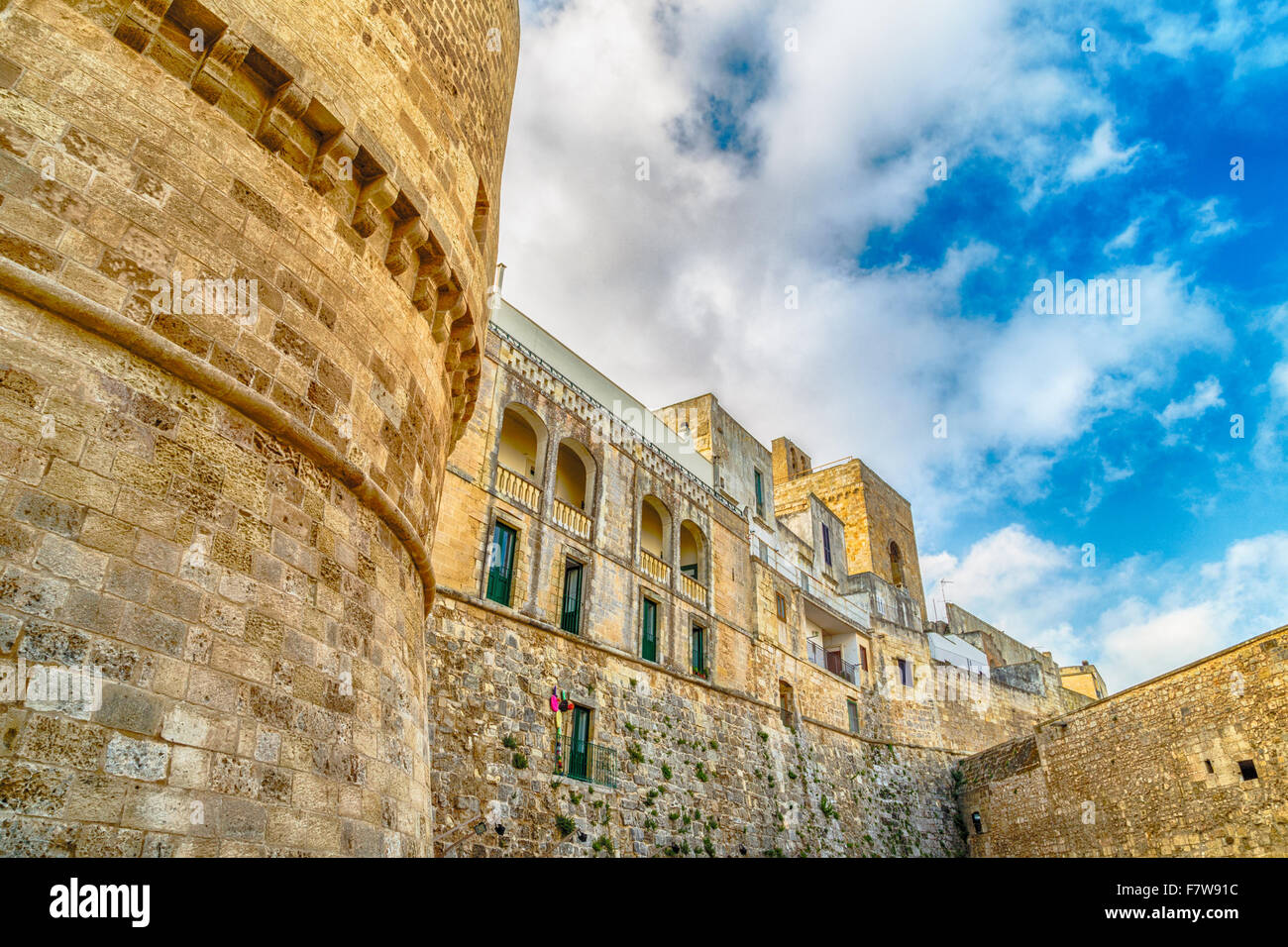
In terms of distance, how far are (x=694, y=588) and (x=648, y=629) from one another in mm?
2337

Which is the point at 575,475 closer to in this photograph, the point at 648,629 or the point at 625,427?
the point at 625,427

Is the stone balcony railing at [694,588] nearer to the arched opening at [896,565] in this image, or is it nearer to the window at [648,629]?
the window at [648,629]

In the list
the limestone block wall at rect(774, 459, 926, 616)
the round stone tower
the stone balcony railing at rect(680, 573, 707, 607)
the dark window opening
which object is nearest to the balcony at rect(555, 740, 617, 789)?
the stone balcony railing at rect(680, 573, 707, 607)

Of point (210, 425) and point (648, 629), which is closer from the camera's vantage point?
point (210, 425)

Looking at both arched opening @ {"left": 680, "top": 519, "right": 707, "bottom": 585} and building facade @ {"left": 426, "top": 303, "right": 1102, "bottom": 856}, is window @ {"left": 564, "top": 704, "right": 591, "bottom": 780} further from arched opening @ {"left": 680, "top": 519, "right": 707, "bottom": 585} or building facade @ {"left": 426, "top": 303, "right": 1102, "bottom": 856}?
arched opening @ {"left": 680, "top": 519, "right": 707, "bottom": 585}

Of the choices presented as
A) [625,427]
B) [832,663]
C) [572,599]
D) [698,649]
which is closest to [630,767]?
[572,599]

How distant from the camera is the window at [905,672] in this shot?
2745 cm

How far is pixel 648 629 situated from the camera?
17.4 metres

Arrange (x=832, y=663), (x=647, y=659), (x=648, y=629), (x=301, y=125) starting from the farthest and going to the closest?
(x=832, y=663), (x=648, y=629), (x=647, y=659), (x=301, y=125)

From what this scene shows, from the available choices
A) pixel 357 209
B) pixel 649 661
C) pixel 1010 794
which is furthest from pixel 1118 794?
pixel 357 209

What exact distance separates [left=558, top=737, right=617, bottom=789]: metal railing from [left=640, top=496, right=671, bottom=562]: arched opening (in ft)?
18.8

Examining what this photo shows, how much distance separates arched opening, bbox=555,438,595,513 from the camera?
17.1 m

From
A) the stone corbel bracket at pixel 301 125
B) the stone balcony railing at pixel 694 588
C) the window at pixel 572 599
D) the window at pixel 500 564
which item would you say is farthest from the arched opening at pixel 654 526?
the stone corbel bracket at pixel 301 125
